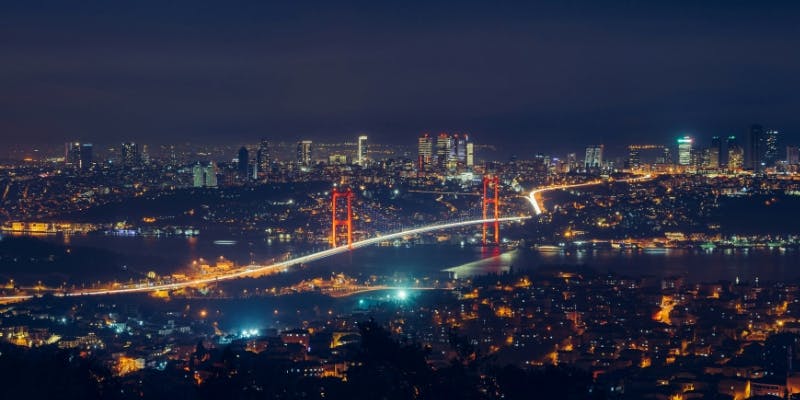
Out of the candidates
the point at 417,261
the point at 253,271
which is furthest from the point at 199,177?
the point at 253,271

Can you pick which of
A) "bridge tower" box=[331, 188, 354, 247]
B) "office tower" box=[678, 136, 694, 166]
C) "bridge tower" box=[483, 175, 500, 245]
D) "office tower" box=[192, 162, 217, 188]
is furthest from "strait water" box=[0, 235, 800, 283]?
"office tower" box=[678, 136, 694, 166]

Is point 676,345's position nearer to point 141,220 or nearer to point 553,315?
point 553,315

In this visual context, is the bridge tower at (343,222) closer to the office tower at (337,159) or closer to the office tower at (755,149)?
the office tower at (337,159)

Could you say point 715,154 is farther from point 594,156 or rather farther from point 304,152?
point 304,152

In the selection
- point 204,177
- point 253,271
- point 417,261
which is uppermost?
point 204,177

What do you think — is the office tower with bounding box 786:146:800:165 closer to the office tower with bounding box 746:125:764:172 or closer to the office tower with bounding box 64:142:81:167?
the office tower with bounding box 746:125:764:172

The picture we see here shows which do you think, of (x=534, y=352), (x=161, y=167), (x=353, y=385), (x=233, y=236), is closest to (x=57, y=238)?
(x=233, y=236)
